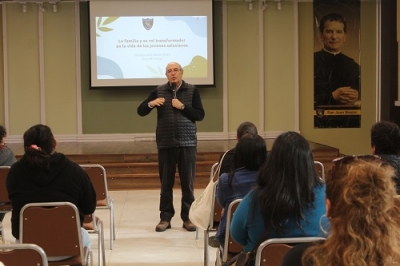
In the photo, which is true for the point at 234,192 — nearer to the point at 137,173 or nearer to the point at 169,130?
the point at 169,130

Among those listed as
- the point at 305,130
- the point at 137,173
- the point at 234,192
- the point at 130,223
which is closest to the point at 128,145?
the point at 137,173

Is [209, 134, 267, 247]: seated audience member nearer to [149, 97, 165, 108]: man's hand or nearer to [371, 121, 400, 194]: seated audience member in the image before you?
[371, 121, 400, 194]: seated audience member

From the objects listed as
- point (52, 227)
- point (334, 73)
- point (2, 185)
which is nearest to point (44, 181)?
point (52, 227)

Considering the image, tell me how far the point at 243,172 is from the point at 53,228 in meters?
1.07

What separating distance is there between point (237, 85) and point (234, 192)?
838 centimetres

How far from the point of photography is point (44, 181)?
359cm

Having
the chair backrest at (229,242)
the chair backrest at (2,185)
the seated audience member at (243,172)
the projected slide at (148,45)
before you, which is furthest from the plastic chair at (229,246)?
the projected slide at (148,45)

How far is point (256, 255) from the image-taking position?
254cm

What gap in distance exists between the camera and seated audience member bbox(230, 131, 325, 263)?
2680mm

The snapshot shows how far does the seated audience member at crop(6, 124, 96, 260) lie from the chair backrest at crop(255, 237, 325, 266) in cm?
145

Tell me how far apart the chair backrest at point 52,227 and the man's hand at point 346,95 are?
900cm

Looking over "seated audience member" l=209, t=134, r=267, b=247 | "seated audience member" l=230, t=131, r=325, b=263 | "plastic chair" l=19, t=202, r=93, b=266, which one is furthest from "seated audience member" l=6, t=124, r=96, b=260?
"seated audience member" l=230, t=131, r=325, b=263

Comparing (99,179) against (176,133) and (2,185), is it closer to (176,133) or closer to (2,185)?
(2,185)

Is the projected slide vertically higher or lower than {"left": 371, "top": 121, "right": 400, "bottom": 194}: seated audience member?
higher
